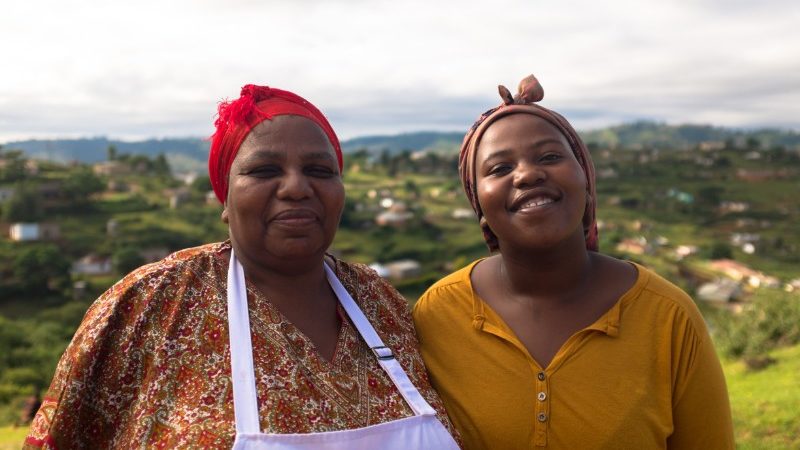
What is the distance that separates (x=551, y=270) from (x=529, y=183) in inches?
15.7

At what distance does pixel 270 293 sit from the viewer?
2.42m

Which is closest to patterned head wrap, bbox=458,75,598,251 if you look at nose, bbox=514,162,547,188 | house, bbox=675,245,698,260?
nose, bbox=514,162,547,188

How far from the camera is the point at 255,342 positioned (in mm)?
2227

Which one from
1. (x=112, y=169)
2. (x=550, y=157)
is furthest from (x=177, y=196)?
(x=550, y=157)

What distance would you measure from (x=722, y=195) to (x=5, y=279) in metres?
70.4

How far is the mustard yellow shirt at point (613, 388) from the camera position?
7.74ft

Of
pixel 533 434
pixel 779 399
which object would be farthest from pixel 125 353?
pixel 779 399

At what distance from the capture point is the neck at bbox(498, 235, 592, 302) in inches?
101

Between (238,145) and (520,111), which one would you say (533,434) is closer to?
(520,111)

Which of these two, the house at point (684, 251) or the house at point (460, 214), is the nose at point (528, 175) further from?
the house at point (460, 214)

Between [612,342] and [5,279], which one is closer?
[612,342]

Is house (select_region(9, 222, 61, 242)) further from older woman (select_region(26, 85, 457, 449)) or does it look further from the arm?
the arm

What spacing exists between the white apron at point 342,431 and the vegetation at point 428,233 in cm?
537

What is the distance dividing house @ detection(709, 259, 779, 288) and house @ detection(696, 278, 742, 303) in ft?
8.68
